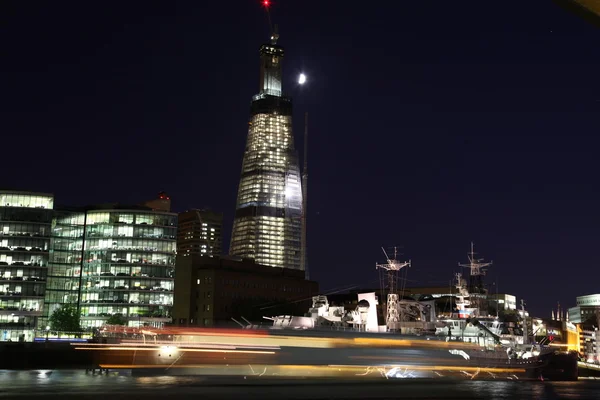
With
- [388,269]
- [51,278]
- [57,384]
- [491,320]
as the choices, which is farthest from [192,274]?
[57,384]

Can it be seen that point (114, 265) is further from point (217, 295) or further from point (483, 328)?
point (483, 328)

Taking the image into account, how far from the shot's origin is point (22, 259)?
343ft

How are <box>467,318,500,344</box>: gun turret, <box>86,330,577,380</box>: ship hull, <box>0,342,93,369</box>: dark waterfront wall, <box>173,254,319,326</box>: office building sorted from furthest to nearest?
1. <box>173,254,319,326</box>: office building
2. <box>0,342,93,369</box>: dark waterfront wall
3. <box>467,318,500,344</box>: gun turret
4. <box>86,330,577,380</box>: ship hull

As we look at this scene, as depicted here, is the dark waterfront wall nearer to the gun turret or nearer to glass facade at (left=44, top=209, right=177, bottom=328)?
glass facade at (left=44, top=209, right=177, bottom=328)

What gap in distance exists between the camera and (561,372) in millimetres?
50094

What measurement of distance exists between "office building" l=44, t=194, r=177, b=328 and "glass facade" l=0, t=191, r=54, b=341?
1125cm

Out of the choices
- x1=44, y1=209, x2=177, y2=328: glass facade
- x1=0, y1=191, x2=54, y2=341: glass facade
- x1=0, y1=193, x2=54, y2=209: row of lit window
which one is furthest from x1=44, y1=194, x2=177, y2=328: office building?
x1=0, y1=193, x2=54, y2=209: row of lit window

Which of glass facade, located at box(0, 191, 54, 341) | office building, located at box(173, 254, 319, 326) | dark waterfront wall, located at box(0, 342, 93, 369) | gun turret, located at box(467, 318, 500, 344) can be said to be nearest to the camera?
gun turret, located at box(467, 318, 500, 344)

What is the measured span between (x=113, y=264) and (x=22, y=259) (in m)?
16.5

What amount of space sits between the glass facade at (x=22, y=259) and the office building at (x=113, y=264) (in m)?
11.3

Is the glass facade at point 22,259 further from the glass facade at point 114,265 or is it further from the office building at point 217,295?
the office building at point 217,295

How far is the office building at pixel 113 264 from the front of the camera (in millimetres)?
114500

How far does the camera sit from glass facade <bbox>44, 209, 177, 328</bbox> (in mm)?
114500

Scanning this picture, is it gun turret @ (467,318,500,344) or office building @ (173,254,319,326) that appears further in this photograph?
office building @ (173,254,319,326)
